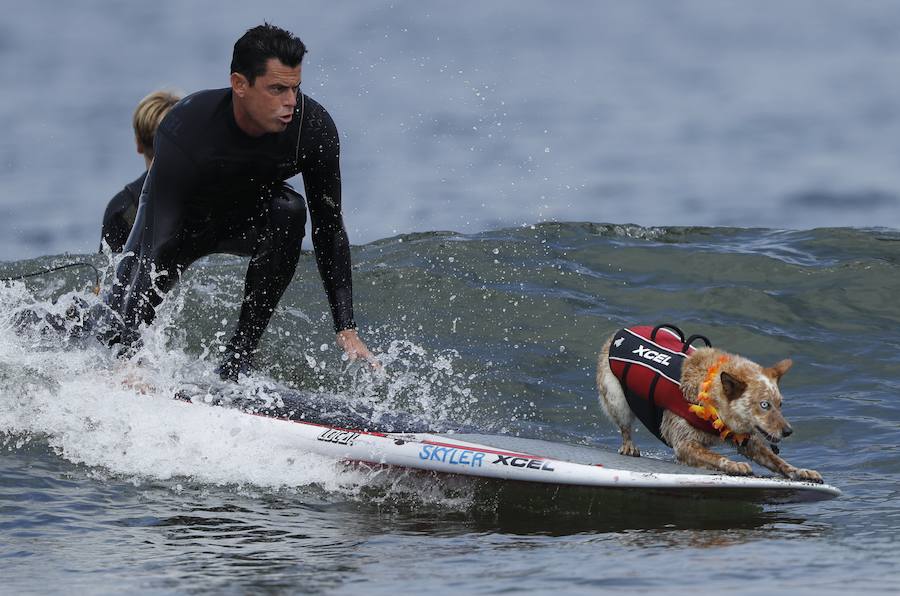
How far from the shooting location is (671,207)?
16188mm

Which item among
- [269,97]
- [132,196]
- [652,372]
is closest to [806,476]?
[652,372]

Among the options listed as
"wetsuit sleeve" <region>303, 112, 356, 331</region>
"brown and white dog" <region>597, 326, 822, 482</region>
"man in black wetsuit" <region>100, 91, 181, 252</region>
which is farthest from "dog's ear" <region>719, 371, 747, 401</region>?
"man in black wetsuit" <region>100, 91, 181, 252</region>

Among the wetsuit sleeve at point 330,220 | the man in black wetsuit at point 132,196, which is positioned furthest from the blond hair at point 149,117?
the wetsuit sleeve at point 330,220

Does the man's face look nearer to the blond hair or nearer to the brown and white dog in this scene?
the blond hair

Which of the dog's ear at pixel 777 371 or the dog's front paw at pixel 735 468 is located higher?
the dog's ear at pixel 777 371

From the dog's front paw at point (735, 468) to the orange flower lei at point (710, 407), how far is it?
157 millimetres

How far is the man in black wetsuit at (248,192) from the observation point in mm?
6625

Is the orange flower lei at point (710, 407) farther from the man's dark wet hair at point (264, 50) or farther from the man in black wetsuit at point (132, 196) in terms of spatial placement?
the man in black wetsuit at point (132, 196)

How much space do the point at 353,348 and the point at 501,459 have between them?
1.34 m

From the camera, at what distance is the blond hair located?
8391 mm

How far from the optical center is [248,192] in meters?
7.13

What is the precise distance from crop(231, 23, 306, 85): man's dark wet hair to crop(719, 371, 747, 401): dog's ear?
272cm

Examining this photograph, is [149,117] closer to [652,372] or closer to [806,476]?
[652,372]

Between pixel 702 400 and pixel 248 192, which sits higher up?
pixel 248 192
